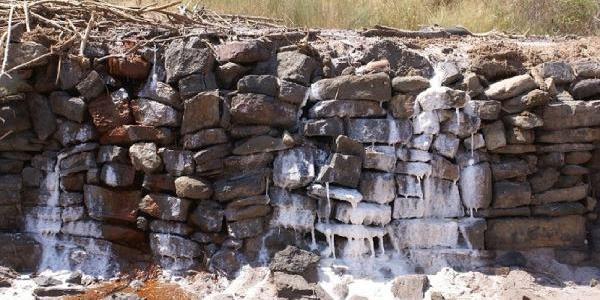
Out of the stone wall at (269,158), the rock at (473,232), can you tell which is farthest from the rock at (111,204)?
the rock at (473,232)

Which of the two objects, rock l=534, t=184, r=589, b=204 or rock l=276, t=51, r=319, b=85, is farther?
rock l=534, t=184, r=589, b=204

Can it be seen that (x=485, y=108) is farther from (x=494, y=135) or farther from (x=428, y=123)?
(x=428, y=123)

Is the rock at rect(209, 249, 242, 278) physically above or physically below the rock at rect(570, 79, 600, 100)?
below

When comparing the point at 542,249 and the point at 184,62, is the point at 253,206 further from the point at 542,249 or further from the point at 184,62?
the point at 542,249

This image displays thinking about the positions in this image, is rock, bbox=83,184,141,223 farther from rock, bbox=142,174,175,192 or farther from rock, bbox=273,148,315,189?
rock, bbox=273,148,315,189

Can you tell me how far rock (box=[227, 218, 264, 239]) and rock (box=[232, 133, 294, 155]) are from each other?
0.49m

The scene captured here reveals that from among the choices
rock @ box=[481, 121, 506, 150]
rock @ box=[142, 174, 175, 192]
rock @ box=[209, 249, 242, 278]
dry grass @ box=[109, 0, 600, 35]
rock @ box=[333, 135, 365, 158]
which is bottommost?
rock @ box=[209, 249, 242, 278]

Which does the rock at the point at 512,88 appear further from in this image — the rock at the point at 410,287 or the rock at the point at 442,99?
the rock at the point at 410,287

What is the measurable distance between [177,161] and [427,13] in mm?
3882

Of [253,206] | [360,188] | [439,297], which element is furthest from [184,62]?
[439,297]

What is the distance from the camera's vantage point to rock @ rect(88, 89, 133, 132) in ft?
14.5

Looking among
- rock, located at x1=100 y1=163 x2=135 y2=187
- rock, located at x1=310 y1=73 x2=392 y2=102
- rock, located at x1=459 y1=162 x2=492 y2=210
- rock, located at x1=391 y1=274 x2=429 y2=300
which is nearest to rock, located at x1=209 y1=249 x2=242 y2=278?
rock, located at x1=100 y1=163 x2=135 y2=187

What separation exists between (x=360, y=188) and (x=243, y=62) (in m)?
1.25

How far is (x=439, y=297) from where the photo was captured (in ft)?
13.2
